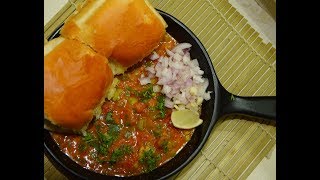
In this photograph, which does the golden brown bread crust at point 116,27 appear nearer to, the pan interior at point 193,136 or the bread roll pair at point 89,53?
the bread roll pair at point 89,53

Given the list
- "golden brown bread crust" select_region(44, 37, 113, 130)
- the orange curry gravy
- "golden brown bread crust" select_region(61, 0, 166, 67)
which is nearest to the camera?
"golden brown bread crust" select_region(44, 37, 113, 130)

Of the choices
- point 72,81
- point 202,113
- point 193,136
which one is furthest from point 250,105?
point 72,81

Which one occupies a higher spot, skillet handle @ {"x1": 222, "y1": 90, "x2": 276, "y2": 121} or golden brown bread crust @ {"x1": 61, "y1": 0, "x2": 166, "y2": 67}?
golden brown bread crust @ {"x1": 61, "y1": 0, "x2": 166, "y2": 67}

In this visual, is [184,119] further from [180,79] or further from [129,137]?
[129,137]

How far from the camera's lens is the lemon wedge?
2.95m

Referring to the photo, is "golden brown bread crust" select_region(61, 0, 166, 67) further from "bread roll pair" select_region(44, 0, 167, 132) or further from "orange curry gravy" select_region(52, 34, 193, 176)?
"orange curry gravy" select_region(52, 34, 193, 176)

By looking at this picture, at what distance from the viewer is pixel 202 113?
3016 mm

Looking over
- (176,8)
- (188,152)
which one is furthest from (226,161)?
(176,8)

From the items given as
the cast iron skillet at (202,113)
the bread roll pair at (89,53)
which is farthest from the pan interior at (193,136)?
the bread roll pair at (89,53)

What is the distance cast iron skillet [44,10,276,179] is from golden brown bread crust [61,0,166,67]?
220 mm

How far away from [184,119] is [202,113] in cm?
15

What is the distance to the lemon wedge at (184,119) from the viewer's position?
2947mm

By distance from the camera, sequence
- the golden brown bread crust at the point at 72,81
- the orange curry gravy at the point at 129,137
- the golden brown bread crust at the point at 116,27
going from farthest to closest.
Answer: the orange curry gravy at the point at 129,137 < the golden brown bread crust at the point at 116,27 < the golden brown bread crust at the point at 72,81

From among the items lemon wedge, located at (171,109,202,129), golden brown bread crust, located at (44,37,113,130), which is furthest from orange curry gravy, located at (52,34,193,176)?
golden brown bread crust, located at (44,37,113,130)
